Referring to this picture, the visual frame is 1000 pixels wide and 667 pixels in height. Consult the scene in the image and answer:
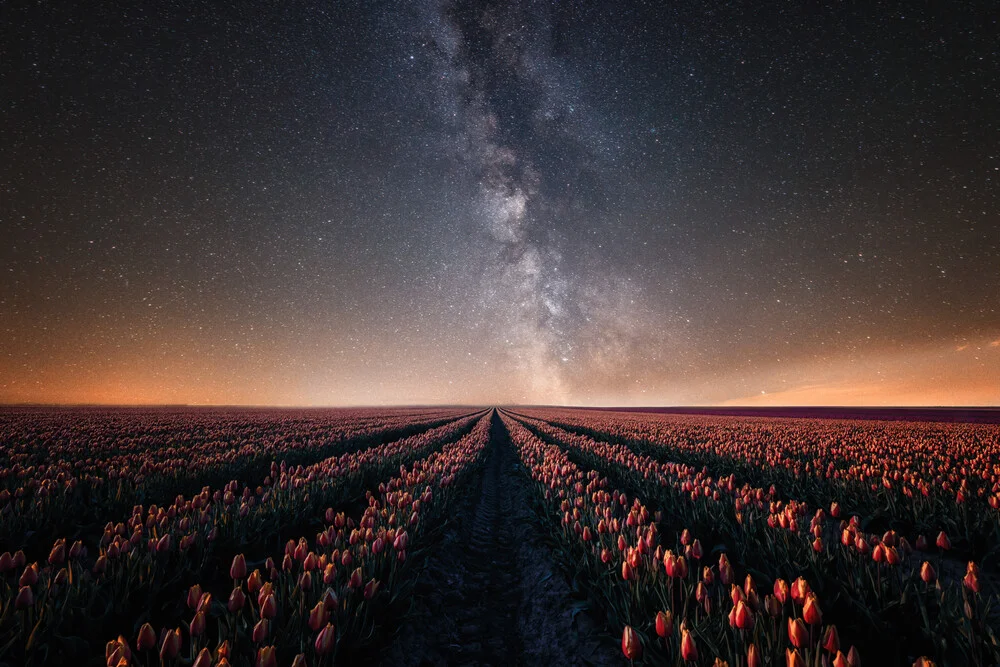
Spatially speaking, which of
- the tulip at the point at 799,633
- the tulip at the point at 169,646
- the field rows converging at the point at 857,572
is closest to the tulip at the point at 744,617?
the tulip at the point at 799,633

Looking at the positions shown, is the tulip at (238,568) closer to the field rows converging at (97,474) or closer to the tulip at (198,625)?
the tulip at (198,625)

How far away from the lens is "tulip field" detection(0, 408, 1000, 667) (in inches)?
84.4

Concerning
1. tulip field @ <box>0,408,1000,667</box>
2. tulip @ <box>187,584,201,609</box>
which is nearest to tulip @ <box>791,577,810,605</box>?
tulip field @ <box>0,408,1000,667</box>

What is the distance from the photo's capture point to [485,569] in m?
5.09

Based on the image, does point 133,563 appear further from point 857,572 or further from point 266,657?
point 857,572

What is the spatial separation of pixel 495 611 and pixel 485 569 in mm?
1093

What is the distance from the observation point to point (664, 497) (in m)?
6.09

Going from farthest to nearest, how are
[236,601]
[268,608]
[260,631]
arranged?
[236,601] → [268,608] → [260,631]

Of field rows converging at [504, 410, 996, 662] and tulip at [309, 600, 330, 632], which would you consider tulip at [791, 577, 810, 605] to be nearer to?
field rows converging at [504, 410, 996, 662]

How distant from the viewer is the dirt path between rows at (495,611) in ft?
10.2

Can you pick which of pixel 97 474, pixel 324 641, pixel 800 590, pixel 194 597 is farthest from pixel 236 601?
pixel 97 474

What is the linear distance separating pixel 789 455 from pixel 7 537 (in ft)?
47.5

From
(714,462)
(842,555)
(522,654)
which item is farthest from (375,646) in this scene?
(714,462)

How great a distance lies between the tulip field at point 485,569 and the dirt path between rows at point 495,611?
0.03m
